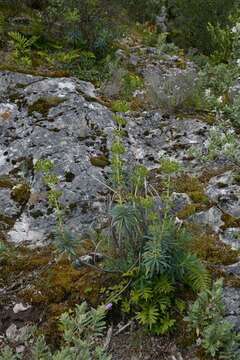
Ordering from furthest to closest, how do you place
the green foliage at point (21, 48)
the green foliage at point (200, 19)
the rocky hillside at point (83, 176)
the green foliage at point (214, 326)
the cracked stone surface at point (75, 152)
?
1. the green foliage at point (200, 19)
2. the green foliage at point (21, 48)
3. the cracked stone surface at point (75, 152)
4. the rocky hillside at point (83, 176)
5. the green foliage at point (214, 326)

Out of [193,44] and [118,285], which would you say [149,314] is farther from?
[193,44]

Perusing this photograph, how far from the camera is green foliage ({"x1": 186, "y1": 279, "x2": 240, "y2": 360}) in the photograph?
3.05m

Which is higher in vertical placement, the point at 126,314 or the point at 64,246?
the point at 64,246

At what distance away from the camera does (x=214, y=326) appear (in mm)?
3041

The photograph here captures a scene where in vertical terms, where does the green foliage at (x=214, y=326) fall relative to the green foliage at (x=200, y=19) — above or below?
above

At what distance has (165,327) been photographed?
130 inches

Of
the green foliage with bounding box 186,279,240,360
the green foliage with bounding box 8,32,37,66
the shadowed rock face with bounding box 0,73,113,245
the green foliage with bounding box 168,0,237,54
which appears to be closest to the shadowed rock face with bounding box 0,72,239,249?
the shadowed rock face with bounding box 0,73,113,245

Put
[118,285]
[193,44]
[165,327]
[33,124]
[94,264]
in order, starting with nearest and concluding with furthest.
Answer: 1. [165,327]
2. [118,285]
3. [94,264]
4. [33,124]
5. [193,44]

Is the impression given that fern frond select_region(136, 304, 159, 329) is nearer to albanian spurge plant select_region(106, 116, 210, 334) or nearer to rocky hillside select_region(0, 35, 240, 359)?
albanian spurge plant select_region(106, 116, 210, 334)

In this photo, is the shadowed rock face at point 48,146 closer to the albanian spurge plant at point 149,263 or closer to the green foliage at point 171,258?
the albanian spurge plant at point 149,263

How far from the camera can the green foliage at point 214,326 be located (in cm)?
305

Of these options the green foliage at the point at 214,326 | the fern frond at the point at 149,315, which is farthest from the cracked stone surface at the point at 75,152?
the fern frond at the point at 149,315

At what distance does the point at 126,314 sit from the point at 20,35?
469 cm

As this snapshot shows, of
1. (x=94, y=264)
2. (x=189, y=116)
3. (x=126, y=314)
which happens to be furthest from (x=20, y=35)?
(x=126, y=314)
